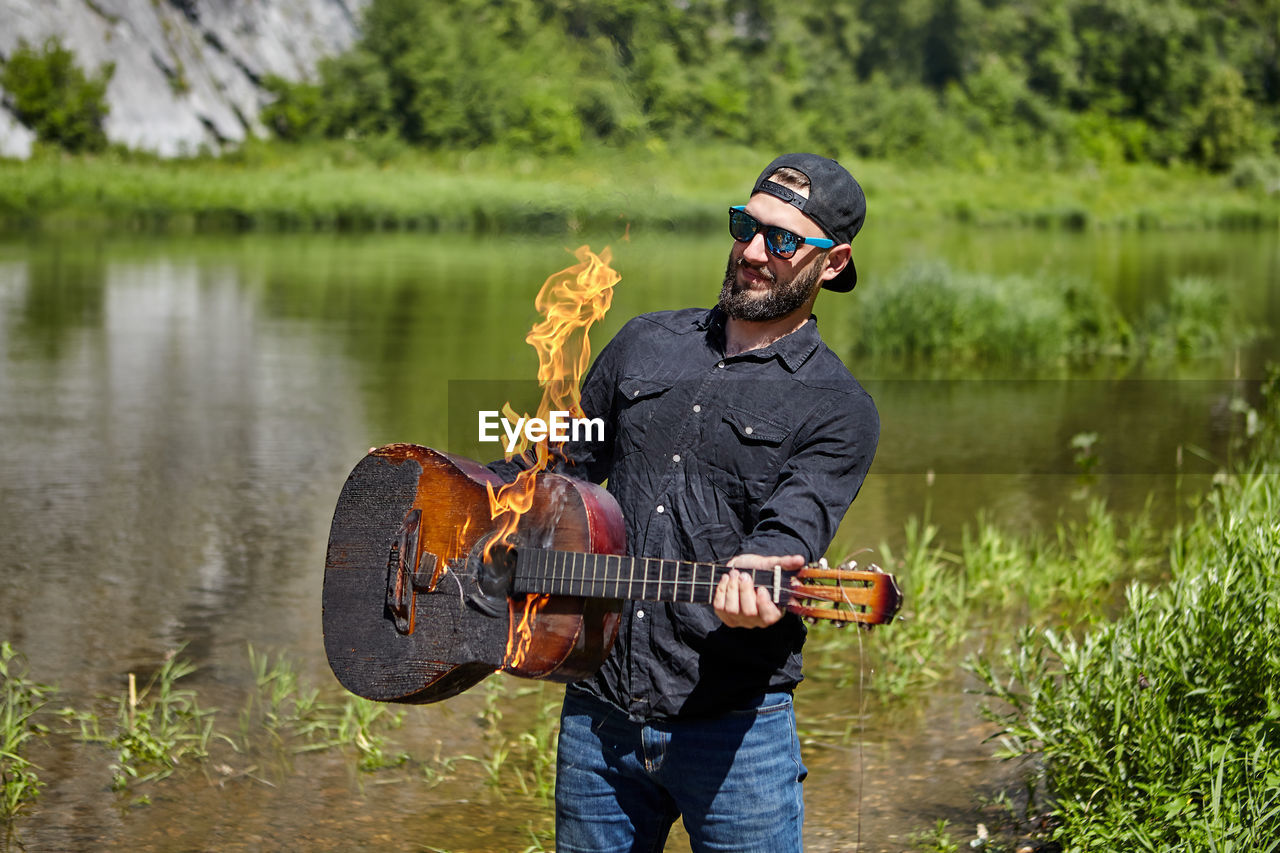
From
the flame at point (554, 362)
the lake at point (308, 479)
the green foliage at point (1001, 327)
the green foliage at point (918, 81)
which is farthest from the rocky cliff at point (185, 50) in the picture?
the flame at point (554, 362)

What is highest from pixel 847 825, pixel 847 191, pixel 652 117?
pixel 652 117

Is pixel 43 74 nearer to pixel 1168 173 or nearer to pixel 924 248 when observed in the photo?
pixel 924 248

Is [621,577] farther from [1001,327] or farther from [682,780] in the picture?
[1001,327]

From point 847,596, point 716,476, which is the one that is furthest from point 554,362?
point 847,596

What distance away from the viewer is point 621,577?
2.56 meters

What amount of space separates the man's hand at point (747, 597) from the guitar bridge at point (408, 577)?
70 centimetres

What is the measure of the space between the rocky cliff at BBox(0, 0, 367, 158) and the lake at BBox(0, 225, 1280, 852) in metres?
28.3

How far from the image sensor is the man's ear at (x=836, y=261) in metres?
2.75

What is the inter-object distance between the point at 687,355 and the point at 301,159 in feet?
147

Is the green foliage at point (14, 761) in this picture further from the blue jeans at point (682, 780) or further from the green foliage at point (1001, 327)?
the green foliage at point (1001, 327)

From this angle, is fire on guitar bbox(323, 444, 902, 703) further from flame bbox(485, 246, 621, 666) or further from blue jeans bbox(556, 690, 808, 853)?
blue jeans bbox(556, 690, 808, 853)

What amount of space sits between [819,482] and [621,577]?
0.39 meters

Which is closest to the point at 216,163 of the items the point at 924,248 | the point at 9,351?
the point at 924,248

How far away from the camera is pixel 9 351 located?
14289 millimetres
